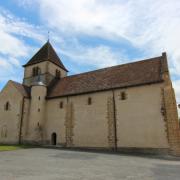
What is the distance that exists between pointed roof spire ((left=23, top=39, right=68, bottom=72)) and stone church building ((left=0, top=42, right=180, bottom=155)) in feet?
1.74

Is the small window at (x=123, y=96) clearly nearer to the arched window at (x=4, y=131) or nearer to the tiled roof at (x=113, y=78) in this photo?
the tiled roof at (x=113, y=78)

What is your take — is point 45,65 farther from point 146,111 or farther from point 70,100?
point 146,111

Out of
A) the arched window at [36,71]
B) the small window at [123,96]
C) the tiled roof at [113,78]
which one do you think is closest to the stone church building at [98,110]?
the tiled roof at [113,78]

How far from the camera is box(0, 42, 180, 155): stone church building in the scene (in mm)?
18109

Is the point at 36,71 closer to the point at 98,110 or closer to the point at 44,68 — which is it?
the point at 44,68

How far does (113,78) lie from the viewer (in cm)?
2295

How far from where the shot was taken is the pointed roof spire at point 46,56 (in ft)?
100

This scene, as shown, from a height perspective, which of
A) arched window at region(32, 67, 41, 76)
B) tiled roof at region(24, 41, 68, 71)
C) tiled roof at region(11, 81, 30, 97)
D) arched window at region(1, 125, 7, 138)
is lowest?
arched window at region(1, 125, 7, 138)

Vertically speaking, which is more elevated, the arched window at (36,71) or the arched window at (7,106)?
the arched window at (36,71)

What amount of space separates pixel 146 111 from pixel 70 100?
9.04 m

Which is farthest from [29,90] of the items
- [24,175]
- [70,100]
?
[24,175]

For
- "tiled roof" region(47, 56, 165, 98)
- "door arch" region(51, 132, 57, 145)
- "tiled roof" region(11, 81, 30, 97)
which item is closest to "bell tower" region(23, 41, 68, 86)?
"tiled roof" region(11, 81, 30, 97)

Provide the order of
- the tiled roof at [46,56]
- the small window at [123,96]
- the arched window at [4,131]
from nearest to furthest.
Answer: the small window at [123,96], the arched window at [4,131], the tiled roof at [46,56]

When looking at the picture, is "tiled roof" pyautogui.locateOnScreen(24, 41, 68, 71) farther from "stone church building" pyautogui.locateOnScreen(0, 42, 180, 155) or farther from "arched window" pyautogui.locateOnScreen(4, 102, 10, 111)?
"arched window" pyautogui.locateOnScreen(4, 102, 10, 111)
